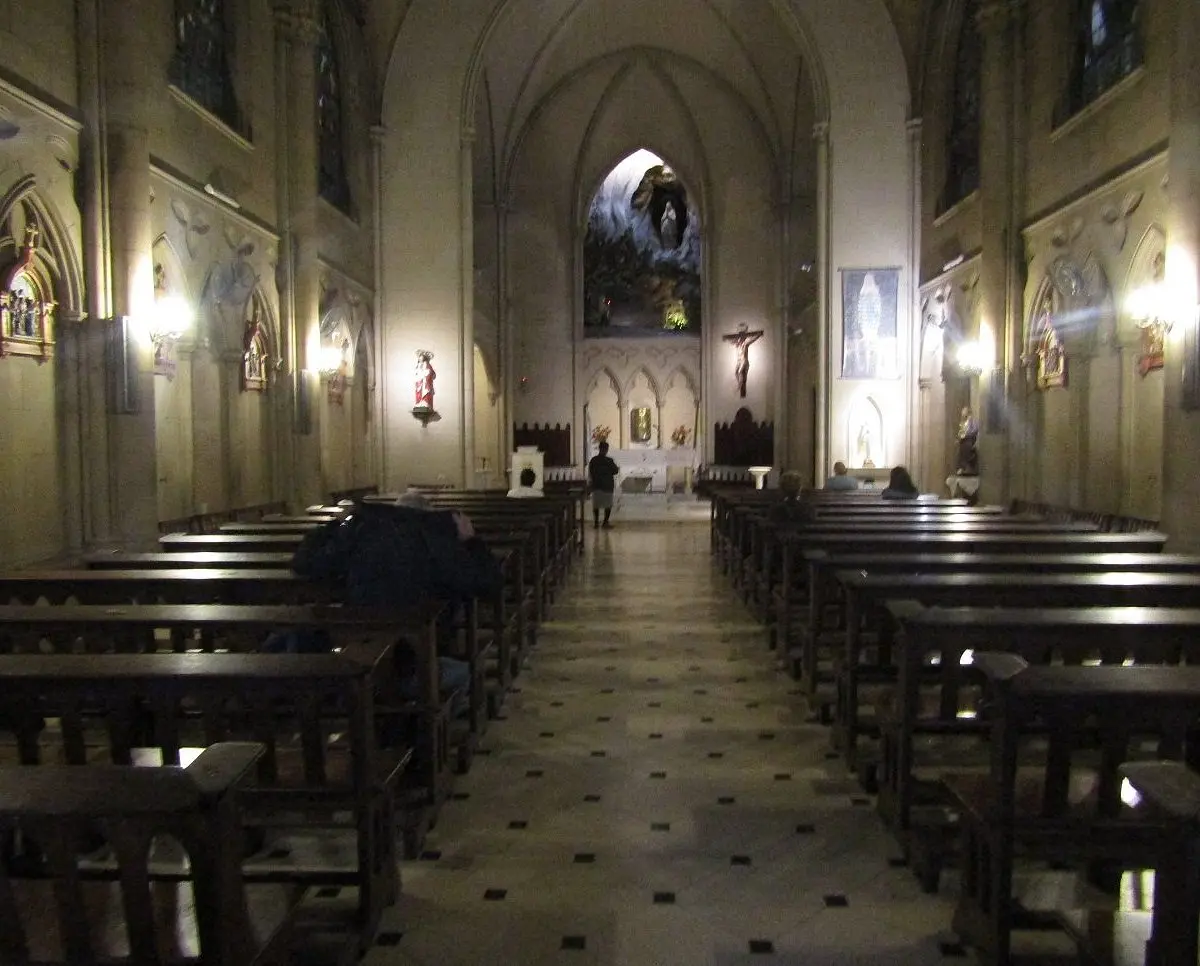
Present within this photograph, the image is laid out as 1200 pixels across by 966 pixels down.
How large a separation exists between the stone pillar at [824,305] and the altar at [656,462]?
1041cm

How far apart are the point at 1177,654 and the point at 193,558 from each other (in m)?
5.42

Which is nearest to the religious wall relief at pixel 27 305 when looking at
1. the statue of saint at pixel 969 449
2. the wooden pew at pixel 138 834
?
the wooden pew at pixel 138 834

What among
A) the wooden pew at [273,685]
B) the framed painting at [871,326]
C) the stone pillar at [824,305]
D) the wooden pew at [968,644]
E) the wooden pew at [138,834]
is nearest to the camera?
the wooden pew at [138,834]

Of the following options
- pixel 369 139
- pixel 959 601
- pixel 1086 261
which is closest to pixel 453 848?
pixel 959 601

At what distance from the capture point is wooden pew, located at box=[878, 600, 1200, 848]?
3951mm

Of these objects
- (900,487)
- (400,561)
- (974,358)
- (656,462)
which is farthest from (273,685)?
(656,462)

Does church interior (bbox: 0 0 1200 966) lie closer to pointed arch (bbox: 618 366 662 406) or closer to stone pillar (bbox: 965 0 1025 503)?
stone pillar (bbox: 965 0 1025 503)

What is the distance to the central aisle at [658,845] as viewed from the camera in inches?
136

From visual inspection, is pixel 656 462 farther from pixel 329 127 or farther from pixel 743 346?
pixel 329 127

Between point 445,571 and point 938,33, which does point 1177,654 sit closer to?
point 445,571

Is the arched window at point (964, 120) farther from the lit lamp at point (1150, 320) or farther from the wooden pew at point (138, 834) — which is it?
the wooden pew at point (138, 834)

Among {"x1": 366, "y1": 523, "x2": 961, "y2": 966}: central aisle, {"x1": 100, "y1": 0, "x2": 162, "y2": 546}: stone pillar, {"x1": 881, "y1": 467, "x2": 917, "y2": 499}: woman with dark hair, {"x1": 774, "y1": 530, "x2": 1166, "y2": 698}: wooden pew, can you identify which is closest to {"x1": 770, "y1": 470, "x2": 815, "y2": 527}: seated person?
{"x1": 774, "y1": 530, "x2": 1166, "y2": 698}: wooden pew

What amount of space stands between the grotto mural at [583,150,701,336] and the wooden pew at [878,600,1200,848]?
26.3 m

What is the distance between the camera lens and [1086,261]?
39.2 feet
